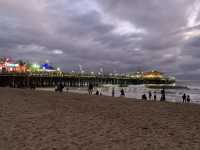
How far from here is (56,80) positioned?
296 feet

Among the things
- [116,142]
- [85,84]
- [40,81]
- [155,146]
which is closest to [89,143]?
[116,142]

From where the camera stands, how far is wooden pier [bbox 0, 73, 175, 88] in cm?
7250

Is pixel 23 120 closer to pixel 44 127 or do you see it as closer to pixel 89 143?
pixel 44 127

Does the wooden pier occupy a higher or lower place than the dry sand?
higher

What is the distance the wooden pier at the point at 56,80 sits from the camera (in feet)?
238

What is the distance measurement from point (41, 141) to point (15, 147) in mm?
841

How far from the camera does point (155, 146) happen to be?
6.98 meters

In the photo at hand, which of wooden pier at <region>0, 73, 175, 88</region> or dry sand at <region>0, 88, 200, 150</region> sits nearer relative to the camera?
dry sand at <region>0, 88, 200, 150</region>

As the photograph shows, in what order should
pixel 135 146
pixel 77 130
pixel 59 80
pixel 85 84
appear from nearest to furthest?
pixel 135 146 → pixel 77 130 → pixel 59 80 → pixel 85 84

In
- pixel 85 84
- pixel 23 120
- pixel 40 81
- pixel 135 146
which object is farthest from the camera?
Answer: pixel 85 84

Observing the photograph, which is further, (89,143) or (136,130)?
(136,130)

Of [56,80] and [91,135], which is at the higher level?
[56,80]

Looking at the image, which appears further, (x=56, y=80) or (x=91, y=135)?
(x=56, y=80)

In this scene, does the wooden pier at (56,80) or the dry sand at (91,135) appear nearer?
the dry sand at (91,135)
